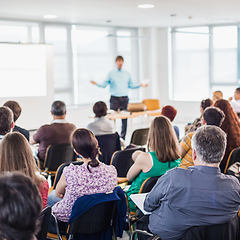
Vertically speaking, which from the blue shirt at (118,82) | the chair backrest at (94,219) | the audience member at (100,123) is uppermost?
the blue shirt at (118,82)

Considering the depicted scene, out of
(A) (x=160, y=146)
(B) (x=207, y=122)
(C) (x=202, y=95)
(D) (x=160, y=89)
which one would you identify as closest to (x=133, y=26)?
(D) (x=160, y=89)

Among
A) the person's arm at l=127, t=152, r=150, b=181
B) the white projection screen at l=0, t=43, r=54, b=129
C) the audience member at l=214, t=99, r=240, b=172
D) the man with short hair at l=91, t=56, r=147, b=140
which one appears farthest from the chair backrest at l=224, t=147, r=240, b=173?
the white projection screen at l=0, t=43, r=54, b=129

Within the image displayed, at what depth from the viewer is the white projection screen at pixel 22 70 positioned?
24.6 feet

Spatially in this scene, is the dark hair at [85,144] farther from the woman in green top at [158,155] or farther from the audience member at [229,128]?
the audience member at [229,128]

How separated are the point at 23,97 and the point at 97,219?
19.9 feet

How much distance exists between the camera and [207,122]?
11.0 feet

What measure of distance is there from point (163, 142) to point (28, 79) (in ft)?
19.1

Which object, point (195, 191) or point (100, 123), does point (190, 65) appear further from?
point (195, 191)

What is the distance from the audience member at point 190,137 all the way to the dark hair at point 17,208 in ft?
7.85

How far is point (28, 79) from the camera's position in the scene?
7871 millimetres

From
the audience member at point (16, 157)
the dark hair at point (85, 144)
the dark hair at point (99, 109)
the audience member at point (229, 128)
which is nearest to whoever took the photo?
the audience member at point (16, 157)

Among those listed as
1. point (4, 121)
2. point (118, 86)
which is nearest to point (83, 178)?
point (4, 121)

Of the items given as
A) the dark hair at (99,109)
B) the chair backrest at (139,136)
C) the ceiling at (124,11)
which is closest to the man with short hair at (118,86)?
the ceiling at (124,11)

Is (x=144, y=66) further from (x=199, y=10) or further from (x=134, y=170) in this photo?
(x=134, y=170)
